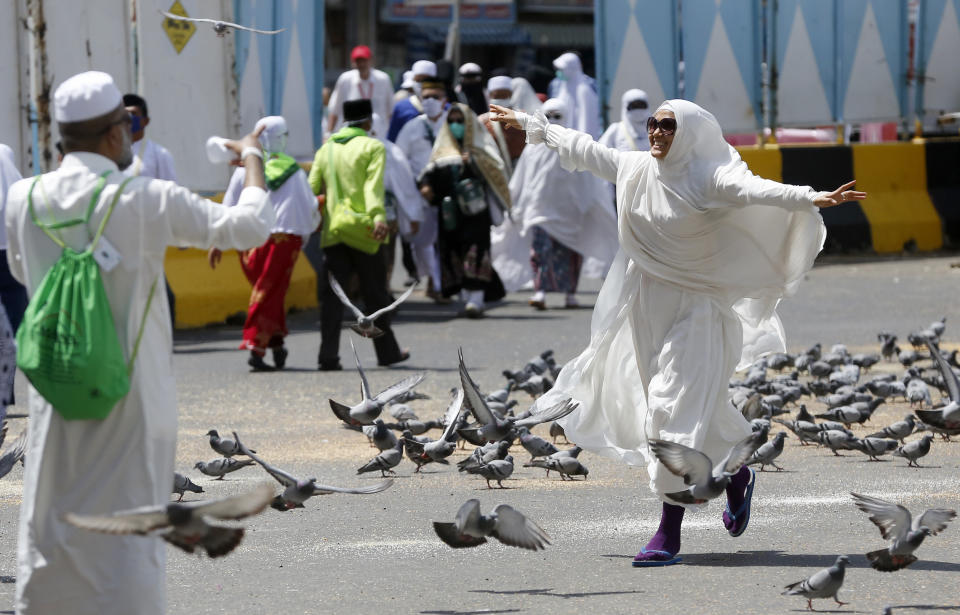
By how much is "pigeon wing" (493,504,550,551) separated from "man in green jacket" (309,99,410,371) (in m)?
6.56

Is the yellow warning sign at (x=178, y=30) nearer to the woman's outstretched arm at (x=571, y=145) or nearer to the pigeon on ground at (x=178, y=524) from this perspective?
the woman's outstretched arm at (x=571, y=145)

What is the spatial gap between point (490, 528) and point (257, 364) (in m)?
6.92

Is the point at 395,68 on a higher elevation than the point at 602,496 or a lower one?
higher

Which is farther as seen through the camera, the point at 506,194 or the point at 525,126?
the point at 506,194

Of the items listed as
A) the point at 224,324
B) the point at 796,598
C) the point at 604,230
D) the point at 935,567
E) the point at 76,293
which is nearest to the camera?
the point at 76,293

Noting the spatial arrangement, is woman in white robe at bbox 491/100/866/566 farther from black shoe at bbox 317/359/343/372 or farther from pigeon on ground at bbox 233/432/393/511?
black shoe at bbox 317/359/343/372

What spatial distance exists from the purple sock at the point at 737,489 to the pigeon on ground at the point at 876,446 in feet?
6.94

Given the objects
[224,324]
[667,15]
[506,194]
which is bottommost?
[224,324]

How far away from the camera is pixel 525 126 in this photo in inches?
307

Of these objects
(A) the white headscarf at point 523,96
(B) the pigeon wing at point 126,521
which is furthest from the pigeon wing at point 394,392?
(A) the white headscarf at point 523,96

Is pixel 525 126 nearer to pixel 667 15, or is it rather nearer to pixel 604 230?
pixel 604 230

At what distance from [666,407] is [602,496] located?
1529 millimetres

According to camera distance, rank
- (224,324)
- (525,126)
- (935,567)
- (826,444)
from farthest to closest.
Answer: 1. (224,324)
2. (826,444)
3. (525,126)
4. (935,567)

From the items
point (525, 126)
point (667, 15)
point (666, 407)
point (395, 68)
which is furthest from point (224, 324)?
point (395, 68)
